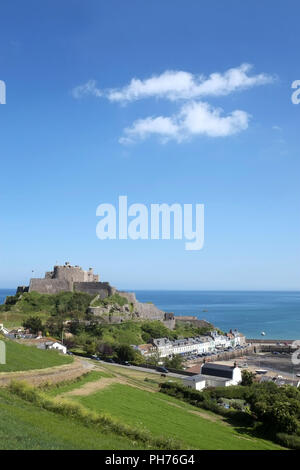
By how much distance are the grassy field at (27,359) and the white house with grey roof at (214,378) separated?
39.6ft

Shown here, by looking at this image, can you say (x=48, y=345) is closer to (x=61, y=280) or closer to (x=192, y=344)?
(x=61, y=280)

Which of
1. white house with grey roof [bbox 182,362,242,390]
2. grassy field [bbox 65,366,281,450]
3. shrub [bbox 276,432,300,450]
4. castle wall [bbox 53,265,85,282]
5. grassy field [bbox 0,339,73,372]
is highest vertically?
castle wall [bbox 53,265,85,282]

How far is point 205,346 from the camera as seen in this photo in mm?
74062

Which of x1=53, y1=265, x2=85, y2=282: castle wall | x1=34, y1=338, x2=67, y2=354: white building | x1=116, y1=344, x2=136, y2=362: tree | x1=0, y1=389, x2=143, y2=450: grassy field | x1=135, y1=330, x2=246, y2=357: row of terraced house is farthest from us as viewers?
x1=53, y1=265, x2=85, y2=282: castle wall

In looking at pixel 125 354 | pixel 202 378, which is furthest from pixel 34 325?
pixel 202 378

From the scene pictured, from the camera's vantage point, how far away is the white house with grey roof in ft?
119

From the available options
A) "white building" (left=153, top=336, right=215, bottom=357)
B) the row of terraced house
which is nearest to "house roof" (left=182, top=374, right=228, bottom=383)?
the row of terraced house

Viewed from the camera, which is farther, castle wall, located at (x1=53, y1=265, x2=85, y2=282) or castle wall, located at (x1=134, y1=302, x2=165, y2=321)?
castle wall, located at (x1=134, y1=302, x2=165, y2=321)

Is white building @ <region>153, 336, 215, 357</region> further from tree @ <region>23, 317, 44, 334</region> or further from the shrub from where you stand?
the shrub

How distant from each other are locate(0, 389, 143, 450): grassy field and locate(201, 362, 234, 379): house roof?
86.5 feet

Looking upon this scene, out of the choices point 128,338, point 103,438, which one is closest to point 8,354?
point 103,438

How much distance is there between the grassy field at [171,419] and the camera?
66.5 ft

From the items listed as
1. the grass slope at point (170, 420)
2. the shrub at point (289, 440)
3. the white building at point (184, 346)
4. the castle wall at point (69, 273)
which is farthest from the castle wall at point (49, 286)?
the shrub at point (289, 440)
